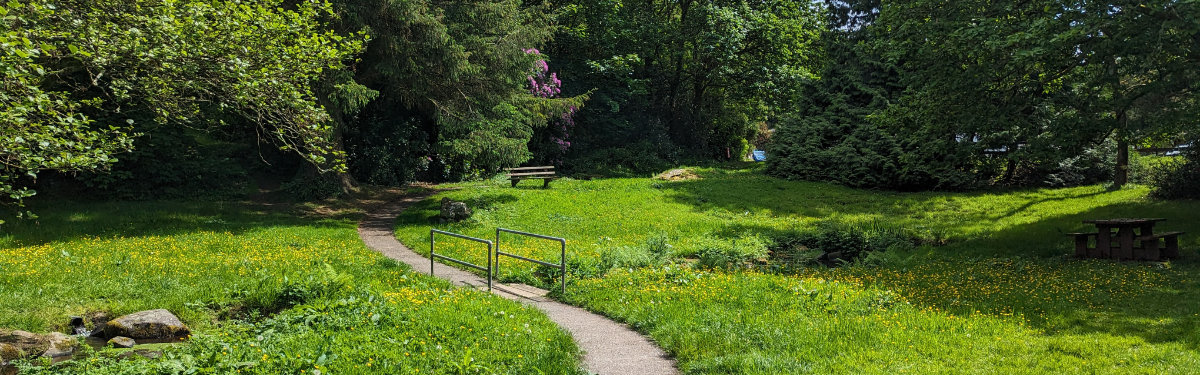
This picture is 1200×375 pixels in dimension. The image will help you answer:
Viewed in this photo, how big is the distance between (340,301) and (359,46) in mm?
7043

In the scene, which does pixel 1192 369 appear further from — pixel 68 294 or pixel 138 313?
pixel 68 294

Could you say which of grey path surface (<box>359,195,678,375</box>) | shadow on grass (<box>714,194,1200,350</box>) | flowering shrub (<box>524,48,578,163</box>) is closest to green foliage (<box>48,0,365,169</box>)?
grey path surface (<box>359,195,678,375</box>)

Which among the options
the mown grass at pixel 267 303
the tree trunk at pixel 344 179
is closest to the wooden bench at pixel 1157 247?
the mown grass at pixel 267 303

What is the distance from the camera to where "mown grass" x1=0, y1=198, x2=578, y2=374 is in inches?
266

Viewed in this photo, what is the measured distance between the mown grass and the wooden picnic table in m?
12.0

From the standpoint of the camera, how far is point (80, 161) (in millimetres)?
8797

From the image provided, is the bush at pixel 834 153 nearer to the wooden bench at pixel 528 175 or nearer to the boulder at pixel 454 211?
the wooden bench at pixel 528 175

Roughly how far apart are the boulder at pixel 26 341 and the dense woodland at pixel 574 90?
5.80 ft

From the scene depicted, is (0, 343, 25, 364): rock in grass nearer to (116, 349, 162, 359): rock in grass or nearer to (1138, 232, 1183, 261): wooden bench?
(116, 349, 162, 359): rock in grass

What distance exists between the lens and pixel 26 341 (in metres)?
8.16

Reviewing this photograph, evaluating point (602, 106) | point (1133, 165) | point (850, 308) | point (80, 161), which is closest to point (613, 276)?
point (850, 308)

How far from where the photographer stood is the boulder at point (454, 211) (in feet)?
61.0

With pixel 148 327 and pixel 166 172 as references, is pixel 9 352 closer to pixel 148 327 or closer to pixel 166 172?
pixel 148 327

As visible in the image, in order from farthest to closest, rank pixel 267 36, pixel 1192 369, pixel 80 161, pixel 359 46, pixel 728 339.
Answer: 1. pixel 359 46
2. pixel 267 36
3. pixel 80 161
4. pixel 728 339
5. pixel 1192 369
